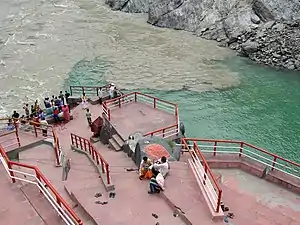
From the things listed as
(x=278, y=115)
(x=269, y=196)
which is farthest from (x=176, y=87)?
(x=269, y=196)

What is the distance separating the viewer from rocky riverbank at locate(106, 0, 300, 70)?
43.8 meters

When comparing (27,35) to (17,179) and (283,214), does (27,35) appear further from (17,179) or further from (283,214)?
(283,214)

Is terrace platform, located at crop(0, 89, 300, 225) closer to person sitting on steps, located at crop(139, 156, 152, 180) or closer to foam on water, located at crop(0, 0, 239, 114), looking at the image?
person sitting on steps, located at crop(139, 156, 152, 180)

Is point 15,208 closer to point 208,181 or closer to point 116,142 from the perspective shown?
point 208,181

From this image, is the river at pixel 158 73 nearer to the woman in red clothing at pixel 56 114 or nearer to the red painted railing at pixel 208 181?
the woman in red clothing at pixel 56 114

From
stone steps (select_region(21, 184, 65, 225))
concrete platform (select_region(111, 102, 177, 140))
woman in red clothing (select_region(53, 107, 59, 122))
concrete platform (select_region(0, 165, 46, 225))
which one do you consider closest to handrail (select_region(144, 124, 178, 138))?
concrete platform (select_region(111, 102, 177, 140))

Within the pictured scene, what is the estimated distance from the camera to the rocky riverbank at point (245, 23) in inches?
1725

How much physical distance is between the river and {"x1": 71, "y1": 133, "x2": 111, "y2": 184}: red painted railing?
11.2 m

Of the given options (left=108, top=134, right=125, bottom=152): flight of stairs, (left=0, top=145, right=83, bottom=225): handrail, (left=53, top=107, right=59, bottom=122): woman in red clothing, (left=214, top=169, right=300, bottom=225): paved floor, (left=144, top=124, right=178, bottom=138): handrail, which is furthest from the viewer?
(left=53, top=107, right=59, bottom=122): woman in red clothing

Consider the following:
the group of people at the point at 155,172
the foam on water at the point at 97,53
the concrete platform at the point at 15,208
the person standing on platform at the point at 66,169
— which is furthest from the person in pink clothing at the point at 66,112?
the concrete platform at the point at 15,208

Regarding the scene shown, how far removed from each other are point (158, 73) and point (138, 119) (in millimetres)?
19035

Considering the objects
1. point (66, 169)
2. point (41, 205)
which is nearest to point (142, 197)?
point (41, 205)

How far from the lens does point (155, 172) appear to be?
15492 mm

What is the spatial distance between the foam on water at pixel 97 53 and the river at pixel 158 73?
10 centimetres
